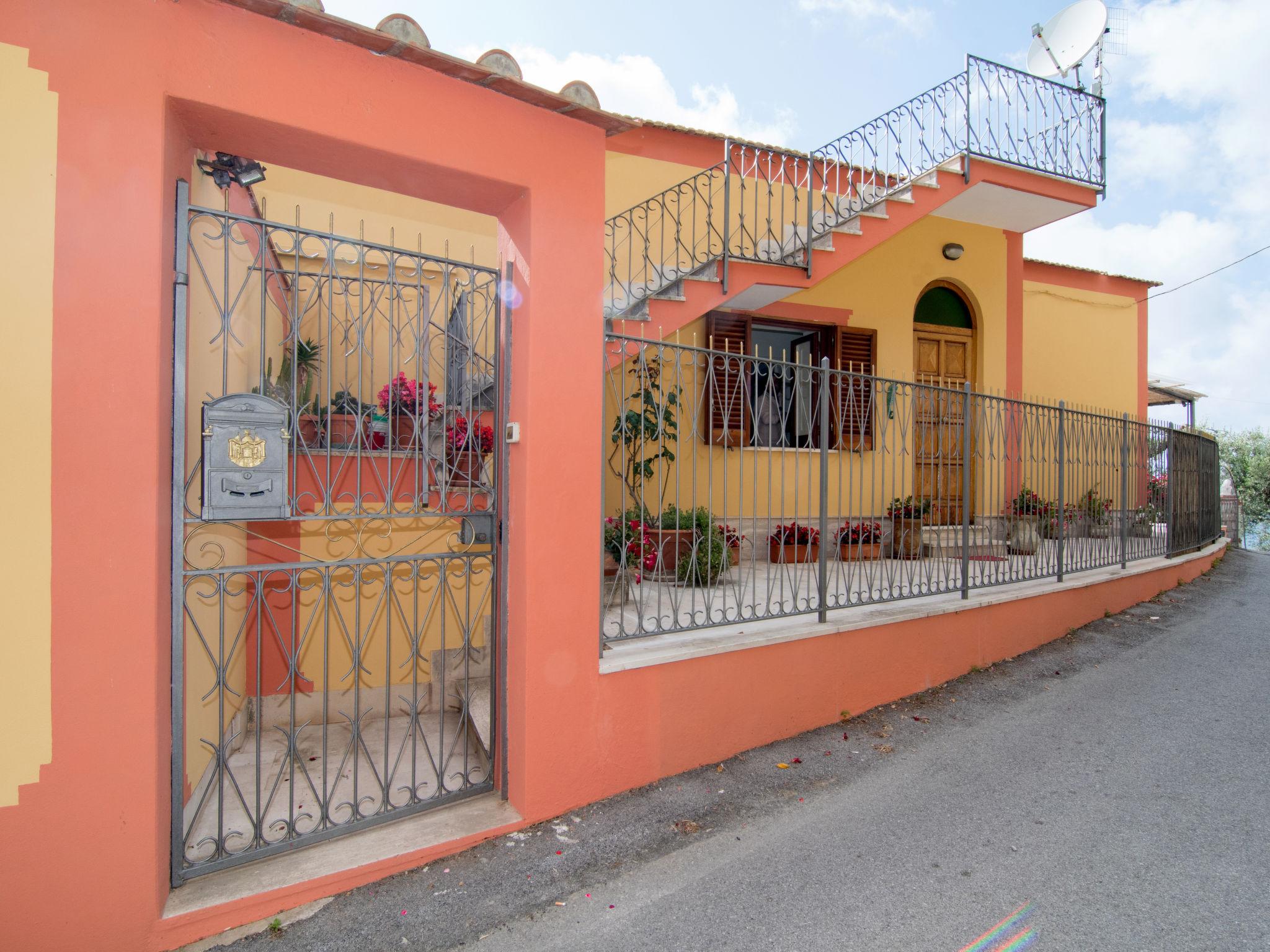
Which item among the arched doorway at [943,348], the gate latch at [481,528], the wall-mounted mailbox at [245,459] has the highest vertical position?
the arched doorway at [943,348]

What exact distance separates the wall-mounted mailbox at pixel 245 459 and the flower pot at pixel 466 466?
73cm

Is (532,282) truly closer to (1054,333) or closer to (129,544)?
(129,544)

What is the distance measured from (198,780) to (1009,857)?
12.5 ft

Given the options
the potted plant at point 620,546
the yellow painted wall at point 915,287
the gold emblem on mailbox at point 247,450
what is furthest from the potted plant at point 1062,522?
the gold emblem on mailbox at point 247,450

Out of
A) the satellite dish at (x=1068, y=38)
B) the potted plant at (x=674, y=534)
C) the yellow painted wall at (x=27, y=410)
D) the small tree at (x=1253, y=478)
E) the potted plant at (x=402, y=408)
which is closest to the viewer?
the yellow painted wall at (x=27, y=410)

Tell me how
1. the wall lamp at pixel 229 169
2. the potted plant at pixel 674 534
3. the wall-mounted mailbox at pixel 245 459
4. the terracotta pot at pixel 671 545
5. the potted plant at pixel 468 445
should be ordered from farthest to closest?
the potted plant at pixel 674 534
the terracotta pot at pixel 671 545
the potted plant at pixel 468 445
the wall lamp at pixel 229 169
the wall-mounted mailbox at pixel 245 459

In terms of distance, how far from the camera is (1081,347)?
11039 millimetres

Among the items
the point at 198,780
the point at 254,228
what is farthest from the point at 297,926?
the point at 254,228

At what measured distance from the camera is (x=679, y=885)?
108 inches

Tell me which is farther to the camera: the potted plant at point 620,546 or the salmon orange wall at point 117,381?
the potted plant at point 620,546

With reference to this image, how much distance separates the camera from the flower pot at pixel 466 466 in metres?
3.32

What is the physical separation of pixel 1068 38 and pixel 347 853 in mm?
11250

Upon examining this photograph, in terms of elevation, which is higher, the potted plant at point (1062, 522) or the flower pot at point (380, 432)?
the flower pot at point (380, 432)

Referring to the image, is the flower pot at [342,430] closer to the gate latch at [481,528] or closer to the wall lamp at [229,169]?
the gate latch at [481,528]
